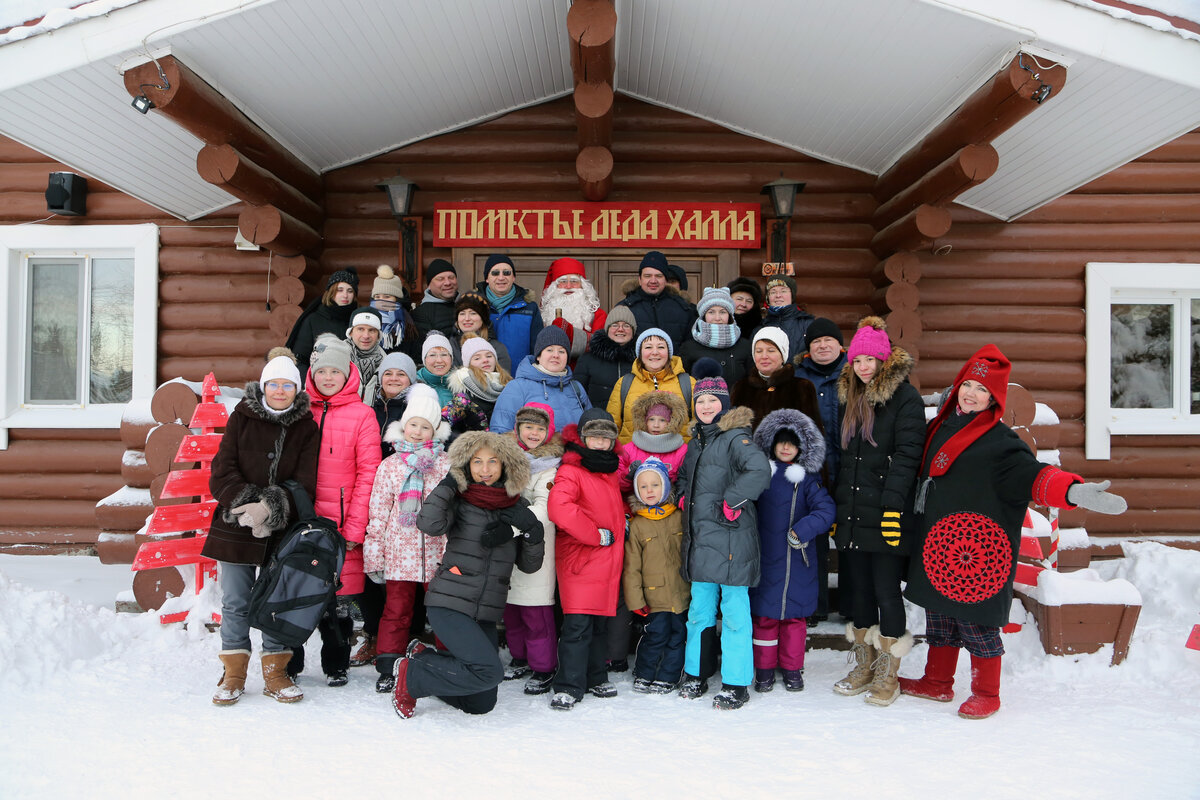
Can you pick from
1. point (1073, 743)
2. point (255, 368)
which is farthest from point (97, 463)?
point (1073, 743)

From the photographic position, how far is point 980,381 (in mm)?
3570

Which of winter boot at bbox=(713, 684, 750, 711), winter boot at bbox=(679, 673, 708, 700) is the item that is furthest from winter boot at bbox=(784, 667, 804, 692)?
winter boot at bbox=(679, 673, 708, 700)

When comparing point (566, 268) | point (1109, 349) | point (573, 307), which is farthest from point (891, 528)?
point (1109, 349)

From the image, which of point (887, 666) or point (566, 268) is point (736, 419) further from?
point (566, 268)

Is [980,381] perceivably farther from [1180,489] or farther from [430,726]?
[1180,489]

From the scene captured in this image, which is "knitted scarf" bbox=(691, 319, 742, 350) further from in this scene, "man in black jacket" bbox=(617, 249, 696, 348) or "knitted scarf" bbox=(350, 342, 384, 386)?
"knitted scarf" bbox=(350, 342, 384, 386)

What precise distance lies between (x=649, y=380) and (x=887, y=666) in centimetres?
198

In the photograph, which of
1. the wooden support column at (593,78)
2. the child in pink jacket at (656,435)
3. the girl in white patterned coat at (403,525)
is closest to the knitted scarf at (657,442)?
the child in pink jacket at (656,435)

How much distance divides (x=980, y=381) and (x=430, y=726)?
2.98m

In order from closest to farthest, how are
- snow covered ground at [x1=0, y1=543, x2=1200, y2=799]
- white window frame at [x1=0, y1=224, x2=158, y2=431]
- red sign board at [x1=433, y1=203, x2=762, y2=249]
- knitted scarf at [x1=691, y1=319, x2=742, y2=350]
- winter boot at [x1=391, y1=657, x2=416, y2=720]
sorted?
1. snow covered ground at [x1=0, y1=543, x2=1200, y2=799]
2. winter boot at [x1=391, y1=657, x2=416, y2=720]
3. knitted scarf at [x1=691, y1=319, x2=742, y2=350]
4. red sign board at [x1=433, y1=203, x2=762, y2=249]
5. white window frame at [x1=0, y1=224, x2=158, y2=431]

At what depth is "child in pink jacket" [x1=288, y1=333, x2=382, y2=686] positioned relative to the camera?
12.6 ft

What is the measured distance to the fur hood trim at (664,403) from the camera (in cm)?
405

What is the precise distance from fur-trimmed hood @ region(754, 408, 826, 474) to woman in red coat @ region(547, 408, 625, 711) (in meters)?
0.81

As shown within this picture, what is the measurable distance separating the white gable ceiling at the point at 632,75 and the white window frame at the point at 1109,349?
1125 millimetres
